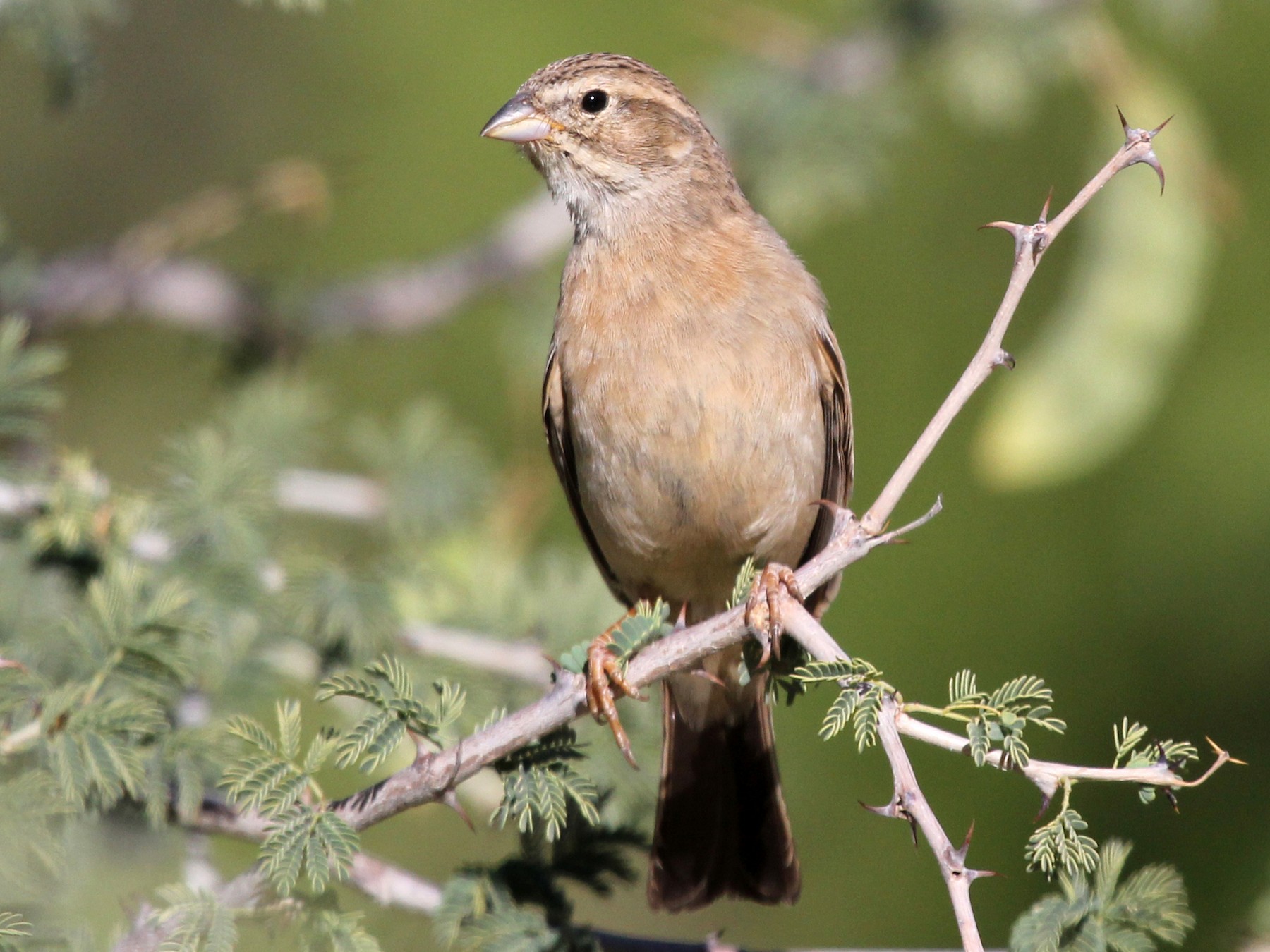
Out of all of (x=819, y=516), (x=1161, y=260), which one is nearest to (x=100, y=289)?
(x=819, y=516)

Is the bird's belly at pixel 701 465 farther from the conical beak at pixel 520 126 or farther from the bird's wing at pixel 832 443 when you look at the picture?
the conical beak at pixel 520 126

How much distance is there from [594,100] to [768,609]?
6.35 feet

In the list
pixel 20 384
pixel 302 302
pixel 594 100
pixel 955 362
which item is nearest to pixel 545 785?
pixel 20 384

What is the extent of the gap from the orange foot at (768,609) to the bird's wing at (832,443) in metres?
1.01

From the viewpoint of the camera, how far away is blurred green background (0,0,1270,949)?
4.38 meters

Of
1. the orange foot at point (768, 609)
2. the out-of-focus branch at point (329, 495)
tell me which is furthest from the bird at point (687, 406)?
the out-of-focus branch at point (329, 495)

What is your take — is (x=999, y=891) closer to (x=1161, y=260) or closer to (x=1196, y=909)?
(x=1196, y=909)

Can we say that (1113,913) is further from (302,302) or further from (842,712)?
(302,302)

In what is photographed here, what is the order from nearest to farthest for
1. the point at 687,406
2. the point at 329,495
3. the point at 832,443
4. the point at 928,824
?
the point at 928,824 → the point at 687,406 → the point at 832,443 → the point at 329,495

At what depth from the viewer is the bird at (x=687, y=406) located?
11.2ft

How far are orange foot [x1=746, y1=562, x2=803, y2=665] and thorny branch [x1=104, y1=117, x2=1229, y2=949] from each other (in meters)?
0.04

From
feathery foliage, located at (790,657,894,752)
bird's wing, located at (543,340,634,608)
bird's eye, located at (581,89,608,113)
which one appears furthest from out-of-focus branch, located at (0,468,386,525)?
feathery foliage, located at (790,657,894,752)

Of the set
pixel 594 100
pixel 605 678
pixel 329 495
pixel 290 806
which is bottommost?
pixel 290 806

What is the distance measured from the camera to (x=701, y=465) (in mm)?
3410
